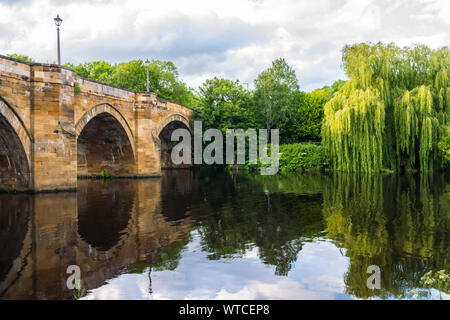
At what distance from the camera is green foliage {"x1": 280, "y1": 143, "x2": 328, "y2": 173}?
28.9m

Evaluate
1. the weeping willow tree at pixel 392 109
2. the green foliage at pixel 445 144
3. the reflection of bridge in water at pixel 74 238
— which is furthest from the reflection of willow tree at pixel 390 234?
the green foliage at pixel 445 144

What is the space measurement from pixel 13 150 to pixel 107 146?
8.22 metres

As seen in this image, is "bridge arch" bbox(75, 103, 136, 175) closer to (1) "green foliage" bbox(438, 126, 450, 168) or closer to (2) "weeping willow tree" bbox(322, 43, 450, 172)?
(2) "weeping willow tree" bbox(322, 43, 450, 172)

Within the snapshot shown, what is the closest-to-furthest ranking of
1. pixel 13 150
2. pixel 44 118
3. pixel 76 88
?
pixel 13 150
pixel 44 118
pixel 76 88

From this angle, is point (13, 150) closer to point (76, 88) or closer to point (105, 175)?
point (76, 88)

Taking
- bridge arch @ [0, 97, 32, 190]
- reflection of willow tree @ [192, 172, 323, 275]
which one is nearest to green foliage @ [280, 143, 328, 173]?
reflection of willow tree @ [192, 172, 323, 275]

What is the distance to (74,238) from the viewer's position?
702 cm

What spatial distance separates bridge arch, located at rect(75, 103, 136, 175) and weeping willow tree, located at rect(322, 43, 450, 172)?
41.4ft

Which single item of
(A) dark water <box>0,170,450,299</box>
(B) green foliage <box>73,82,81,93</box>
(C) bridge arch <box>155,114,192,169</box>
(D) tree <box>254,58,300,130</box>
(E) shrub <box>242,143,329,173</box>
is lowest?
(A) dark water <box>0,170,450,299</box>

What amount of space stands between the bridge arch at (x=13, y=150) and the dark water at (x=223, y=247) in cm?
233

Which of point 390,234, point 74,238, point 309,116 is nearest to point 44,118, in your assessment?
point 74,238

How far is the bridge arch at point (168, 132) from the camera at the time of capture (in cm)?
2579

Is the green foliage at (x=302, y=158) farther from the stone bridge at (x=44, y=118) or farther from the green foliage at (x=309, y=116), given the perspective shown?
the stone bridge at (x=44, y=118)
